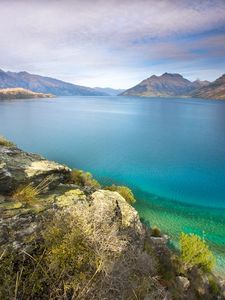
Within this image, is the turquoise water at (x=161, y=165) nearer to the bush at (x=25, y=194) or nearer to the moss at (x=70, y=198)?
the moss at (x=70, y=198)

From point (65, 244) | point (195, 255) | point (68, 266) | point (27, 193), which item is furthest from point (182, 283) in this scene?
point (27, 193)

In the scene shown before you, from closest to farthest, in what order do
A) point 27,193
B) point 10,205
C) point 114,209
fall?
point 10,205, point 27,193, point 114,209

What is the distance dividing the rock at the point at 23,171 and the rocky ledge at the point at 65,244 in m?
0.08

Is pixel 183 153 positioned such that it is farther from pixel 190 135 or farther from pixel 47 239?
pixel 47 239

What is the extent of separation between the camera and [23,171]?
1748cm

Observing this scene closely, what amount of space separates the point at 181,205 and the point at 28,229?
38.4 metres

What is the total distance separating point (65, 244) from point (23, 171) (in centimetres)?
869

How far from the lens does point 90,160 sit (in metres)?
72.9

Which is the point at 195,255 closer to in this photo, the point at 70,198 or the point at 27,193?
the point at 70,198

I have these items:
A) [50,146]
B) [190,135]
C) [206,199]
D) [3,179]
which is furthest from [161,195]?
[190,135]

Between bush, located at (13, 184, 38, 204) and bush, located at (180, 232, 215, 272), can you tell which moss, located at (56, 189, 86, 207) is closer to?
bush, located at (13, 184, 38, 204)

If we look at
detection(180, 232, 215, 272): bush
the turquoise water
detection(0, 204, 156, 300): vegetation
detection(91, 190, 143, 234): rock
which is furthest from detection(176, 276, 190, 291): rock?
the turquoise water

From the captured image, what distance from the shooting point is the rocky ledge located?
962 centimetres

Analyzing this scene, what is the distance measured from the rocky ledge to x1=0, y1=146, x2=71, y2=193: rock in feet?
0.25
